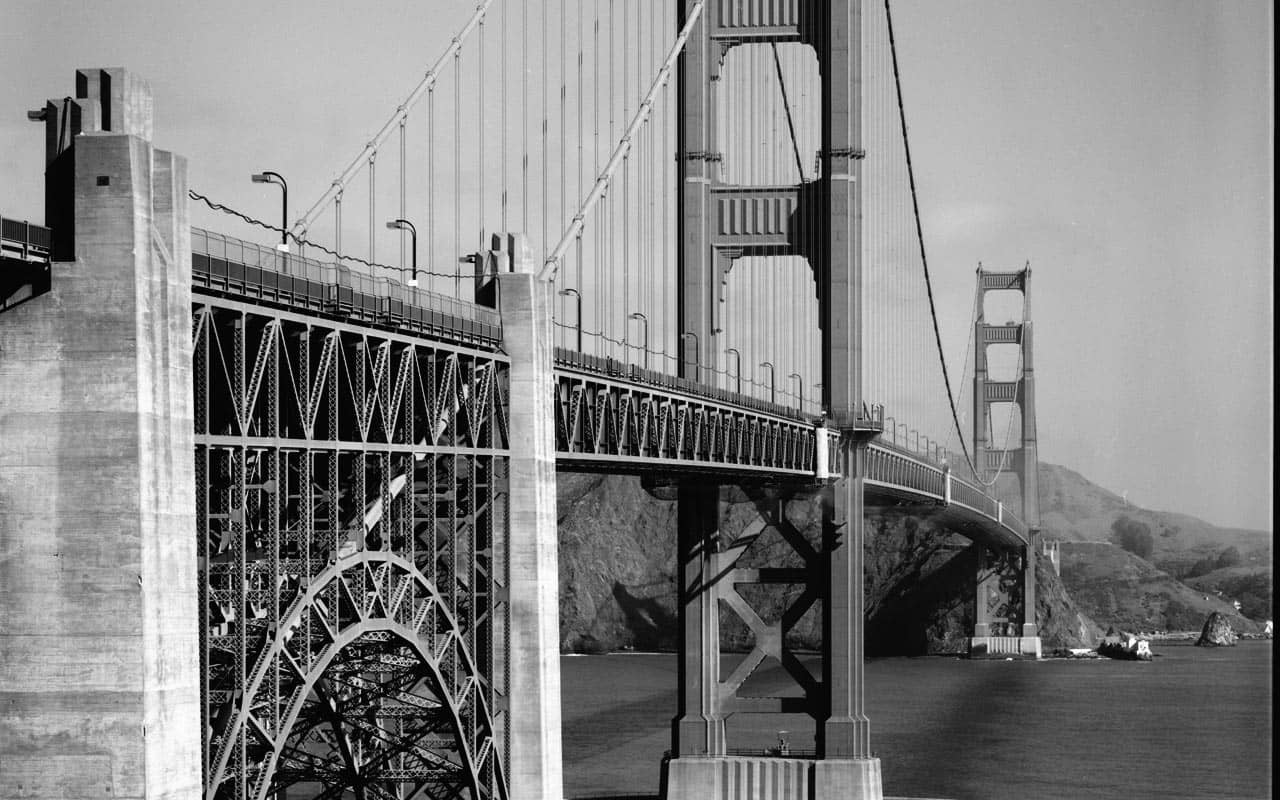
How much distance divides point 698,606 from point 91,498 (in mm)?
36800

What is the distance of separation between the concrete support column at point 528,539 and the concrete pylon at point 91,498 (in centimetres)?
1297

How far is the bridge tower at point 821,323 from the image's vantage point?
5903 centimetres

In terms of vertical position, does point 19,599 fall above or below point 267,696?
above

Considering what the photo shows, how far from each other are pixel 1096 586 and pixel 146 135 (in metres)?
163

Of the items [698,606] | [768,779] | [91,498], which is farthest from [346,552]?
[698,606]

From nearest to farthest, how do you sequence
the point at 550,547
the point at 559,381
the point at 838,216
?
1. the point at 550,547
2. the point at 559,381
3. the point at 838,216

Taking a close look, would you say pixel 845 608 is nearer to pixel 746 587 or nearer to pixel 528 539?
pixel 528 539

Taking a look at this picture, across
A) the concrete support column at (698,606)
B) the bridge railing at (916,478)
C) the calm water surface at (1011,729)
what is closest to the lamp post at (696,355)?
the concrete support column at (698,606)

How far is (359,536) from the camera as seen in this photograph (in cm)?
3178

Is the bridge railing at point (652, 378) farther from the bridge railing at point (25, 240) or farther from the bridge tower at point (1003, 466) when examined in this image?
the bridge tower at point (1003, 466)

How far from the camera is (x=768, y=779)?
57406 millimetres

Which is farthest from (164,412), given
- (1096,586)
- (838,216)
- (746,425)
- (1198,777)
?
(1096,586)

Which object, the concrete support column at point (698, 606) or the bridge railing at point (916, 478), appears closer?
the concrete support column at point (698, 606)

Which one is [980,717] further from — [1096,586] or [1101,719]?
[1096,586]
